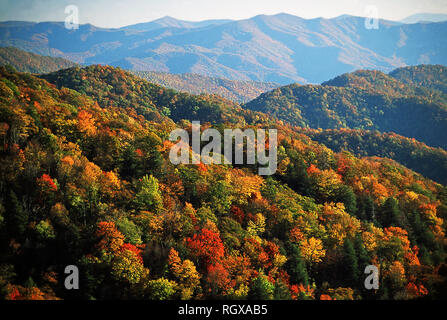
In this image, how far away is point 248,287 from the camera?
41938mm

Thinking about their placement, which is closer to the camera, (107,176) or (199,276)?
(199,276)

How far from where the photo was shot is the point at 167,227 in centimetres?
4681

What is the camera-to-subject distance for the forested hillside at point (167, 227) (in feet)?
128

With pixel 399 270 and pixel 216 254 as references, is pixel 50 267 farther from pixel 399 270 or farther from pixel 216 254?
pixel 399 270

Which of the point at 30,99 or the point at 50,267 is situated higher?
the point at 30,99

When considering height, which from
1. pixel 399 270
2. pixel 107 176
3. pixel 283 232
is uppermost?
pixel 107 176

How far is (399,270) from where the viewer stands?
50312 millimetres

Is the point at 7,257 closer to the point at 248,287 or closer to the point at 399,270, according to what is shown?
the point at 248,287

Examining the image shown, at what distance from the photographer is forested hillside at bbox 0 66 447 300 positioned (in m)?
39.0

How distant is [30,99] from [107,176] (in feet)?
102

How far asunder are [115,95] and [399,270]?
173863 mm
